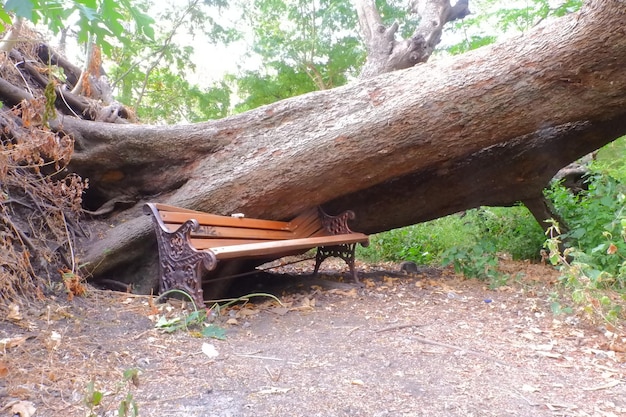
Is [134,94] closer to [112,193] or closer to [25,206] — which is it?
[112,193]

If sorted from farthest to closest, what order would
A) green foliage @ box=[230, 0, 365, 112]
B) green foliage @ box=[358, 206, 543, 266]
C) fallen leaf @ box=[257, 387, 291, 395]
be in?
green foliage @ box=[230, 0, 365, 112], green foliage @ box=[358, 206, 543, 266], fallen leaf @ box=[257, 387, 291, 395]

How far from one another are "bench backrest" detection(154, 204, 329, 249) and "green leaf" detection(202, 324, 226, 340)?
0.78 m

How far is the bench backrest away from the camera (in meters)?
3.71

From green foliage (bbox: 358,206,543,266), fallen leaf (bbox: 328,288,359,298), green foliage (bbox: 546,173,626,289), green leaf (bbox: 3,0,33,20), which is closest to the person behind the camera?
green leaf (bbox: 3,0,33,20)

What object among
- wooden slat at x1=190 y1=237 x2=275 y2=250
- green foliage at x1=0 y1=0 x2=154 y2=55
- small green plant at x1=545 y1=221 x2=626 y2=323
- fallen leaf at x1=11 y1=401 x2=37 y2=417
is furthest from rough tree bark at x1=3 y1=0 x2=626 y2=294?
green foliage at x1=0 y1=0 x2=154 y2=55

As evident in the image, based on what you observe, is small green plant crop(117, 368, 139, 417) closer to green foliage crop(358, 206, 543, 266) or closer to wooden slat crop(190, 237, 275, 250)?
wooden slat crop(190, 237, 275, 250)

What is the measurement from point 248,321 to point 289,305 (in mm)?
524

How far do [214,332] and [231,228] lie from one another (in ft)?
4.19

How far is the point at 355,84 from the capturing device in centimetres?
434

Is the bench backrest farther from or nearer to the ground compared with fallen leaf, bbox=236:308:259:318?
farther from the ground

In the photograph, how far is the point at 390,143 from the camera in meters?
3.94

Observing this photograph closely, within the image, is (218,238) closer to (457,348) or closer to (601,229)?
(457,348)

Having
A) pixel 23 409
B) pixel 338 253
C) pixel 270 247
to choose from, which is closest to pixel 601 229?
pixel 338 253

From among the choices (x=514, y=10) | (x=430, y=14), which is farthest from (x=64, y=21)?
(x=514, y=10)
